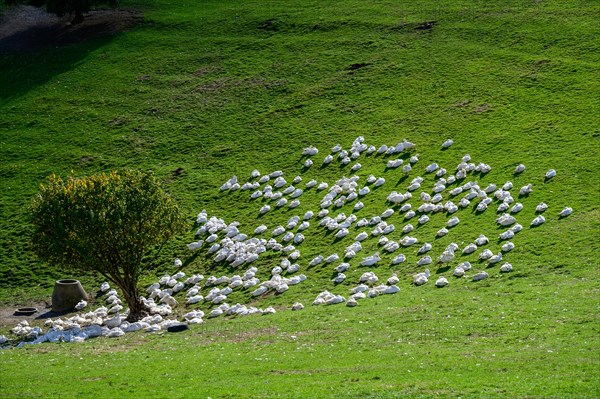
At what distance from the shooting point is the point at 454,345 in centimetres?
3350

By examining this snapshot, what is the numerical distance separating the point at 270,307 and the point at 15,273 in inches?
767

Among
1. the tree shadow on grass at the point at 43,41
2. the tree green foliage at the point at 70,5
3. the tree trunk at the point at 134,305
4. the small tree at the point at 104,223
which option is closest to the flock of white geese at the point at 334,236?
the tree trunk at the point at 134,305

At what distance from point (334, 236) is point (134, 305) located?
12.5 meters

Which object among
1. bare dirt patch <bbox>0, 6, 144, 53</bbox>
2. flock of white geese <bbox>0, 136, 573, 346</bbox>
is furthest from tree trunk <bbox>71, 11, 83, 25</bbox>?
flock of white geese <bbox>0, 136, 573, 346</bbox>

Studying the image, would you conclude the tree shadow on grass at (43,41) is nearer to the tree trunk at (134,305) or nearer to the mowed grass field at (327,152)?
the mowed grass field at (327,152)

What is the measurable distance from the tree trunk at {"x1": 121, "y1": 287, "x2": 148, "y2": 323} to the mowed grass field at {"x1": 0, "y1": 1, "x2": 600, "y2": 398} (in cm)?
493

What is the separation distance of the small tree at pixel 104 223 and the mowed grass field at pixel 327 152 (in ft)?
19.0

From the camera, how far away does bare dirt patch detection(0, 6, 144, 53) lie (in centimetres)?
9000

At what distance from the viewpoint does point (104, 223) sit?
44.9 meters

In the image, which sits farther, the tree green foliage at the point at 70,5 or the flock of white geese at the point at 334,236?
the tree green foliage at the point at 70,5

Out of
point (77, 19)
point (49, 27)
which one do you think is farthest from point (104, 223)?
point (49, 27)

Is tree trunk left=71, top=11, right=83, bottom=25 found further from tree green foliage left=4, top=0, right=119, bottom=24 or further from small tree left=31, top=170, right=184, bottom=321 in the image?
small tree left=31, top=170, right=184, bottom=321

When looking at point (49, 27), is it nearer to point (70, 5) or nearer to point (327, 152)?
point (70, 5)

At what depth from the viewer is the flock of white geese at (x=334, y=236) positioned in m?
45.2
